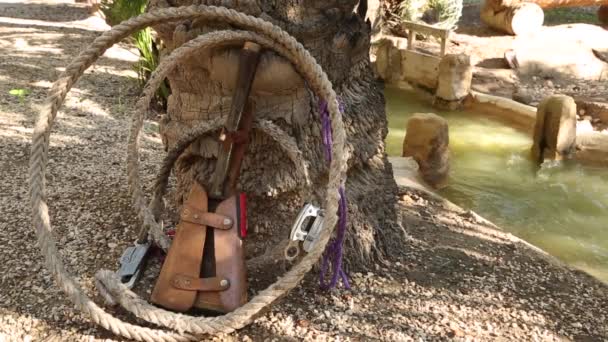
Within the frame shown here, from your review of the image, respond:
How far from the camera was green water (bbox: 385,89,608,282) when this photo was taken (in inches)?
161

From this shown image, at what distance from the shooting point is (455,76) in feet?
23.2

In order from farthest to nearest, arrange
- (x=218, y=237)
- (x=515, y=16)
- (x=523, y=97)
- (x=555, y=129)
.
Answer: (x=515, y=16)
(x=523, y=97)
(x=555, y=129)
(x=218, y=237)

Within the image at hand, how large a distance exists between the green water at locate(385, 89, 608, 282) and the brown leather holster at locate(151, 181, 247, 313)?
2.51 metres

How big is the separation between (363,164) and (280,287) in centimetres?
81

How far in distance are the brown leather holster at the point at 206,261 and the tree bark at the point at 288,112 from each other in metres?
0.20

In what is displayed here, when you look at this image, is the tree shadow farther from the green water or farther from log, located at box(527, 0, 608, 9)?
log, located at box(527, 0, 608, 9)

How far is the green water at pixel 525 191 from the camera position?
13.4 feet

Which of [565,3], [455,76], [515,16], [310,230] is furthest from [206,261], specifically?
[565,3]

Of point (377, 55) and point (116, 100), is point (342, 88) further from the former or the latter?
point (377, 55)

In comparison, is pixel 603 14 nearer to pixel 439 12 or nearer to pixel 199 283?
pixel 439 12

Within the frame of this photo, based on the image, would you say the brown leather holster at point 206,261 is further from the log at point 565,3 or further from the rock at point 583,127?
the log at point 565,3

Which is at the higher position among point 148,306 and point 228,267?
point 228,267

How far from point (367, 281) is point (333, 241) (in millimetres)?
232

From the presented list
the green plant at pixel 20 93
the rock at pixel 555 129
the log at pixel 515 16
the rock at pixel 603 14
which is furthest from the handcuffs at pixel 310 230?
the rock at pixel 603 14
